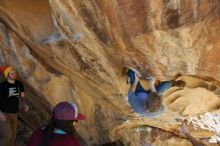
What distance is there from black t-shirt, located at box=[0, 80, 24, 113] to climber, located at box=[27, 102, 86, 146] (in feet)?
6.33

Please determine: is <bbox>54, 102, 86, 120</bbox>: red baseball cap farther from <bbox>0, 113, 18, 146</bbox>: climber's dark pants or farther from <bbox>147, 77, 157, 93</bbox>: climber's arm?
<bbox>0, 113, 18, 146</bbox>: climber's dark pants

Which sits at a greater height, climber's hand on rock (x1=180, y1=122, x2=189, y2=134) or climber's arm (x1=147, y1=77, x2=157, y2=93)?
climber's arm (x1=147, y1=77, x2=157, y2=93)

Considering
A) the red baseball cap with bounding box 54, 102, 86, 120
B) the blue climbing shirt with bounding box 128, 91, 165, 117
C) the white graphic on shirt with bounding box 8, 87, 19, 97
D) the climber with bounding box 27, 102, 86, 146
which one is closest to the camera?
the climber with bounding box 27, 102, 86, 146

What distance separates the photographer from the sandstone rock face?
162 inches

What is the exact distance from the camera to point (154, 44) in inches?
171

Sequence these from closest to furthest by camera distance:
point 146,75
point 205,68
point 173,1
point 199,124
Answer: point 173,1 < point 205,68 < point 146,75 < point 199,124

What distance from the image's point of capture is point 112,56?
4.79 m

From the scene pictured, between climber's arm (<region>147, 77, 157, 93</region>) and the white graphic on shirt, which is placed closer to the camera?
climber's arm (<region>147, 77, 157, 93</region>)

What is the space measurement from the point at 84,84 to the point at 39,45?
2.57 ft

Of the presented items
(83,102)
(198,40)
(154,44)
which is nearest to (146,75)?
(154,44)

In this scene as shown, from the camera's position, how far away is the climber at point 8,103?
4.98 metres

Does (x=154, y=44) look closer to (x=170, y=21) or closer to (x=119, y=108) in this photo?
(x=170, y=21)

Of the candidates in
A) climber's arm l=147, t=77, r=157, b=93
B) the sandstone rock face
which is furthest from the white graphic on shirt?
climber's arm l=147, t=77, r=157, b=93

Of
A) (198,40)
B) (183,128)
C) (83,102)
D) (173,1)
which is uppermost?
(173,1)
